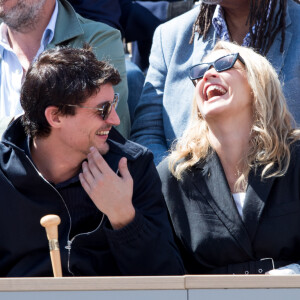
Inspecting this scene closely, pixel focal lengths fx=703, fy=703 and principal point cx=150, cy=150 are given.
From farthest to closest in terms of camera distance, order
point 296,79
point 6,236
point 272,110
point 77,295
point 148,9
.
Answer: point 148,9, point 296,79, point 272,110, point 6,236, point 77,295

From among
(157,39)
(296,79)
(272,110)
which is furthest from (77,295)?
(157,39)

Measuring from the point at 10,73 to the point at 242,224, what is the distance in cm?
159

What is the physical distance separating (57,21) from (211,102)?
1183mm

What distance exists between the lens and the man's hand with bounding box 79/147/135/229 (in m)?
2.65

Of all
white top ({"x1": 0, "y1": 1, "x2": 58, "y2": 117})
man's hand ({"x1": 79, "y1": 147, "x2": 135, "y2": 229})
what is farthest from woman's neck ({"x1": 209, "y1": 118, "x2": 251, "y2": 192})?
white top ({"x1": 0, "y1": 1, "x2": 58, "y2": 117})

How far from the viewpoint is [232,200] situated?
2.82m

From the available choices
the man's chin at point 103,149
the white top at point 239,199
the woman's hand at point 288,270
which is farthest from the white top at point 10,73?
the woman's hand at point 288,270

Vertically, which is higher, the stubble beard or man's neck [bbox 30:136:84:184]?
the stubble beard

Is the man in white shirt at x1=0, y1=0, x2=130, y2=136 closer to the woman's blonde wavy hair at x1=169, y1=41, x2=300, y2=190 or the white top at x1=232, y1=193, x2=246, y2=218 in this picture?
the woman's blonde wavy hair at x1=169, y1=41, x2=300, y2=190

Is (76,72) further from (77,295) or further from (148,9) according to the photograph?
(148,9)

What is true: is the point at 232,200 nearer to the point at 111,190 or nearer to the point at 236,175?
the point at 236,175

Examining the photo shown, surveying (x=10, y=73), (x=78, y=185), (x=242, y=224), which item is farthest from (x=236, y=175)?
(x=10, y=73)

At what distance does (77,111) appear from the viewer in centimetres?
280

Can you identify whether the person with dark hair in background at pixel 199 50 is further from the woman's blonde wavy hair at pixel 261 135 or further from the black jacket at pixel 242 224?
the black jacket at pixel 242 224
